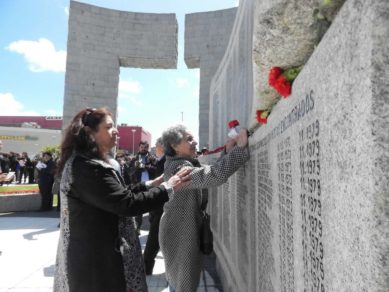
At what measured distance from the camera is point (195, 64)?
1416cm

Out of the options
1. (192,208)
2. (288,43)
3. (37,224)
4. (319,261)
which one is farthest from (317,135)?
(37,224)

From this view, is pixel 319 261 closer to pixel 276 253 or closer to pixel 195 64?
pixel 276 253

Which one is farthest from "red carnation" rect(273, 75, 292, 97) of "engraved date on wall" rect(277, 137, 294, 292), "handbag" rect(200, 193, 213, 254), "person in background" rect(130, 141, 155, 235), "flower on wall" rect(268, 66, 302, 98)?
"person in background" rect(130, 141, 155, 235)

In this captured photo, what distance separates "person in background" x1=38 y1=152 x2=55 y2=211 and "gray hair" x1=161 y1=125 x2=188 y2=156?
8979 mm

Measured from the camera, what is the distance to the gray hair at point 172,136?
3041 mm

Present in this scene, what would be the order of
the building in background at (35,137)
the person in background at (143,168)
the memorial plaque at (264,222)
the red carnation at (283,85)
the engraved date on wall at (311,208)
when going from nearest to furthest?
1. the engraved date on wall at (311,208)
2. the red carnation at (283,85)
3. the memorial plaque at (264,222)
4. the person in background at (143,168)
5. the building in background at (35,137)

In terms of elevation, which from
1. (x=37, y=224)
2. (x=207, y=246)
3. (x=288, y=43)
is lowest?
(x=37, y=224)

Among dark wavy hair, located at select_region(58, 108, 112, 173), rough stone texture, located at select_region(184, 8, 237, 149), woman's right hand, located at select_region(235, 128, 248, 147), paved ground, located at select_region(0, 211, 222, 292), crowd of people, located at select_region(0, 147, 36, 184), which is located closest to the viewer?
dark wavy hair, located at select_region(58, 108, 112, 173)

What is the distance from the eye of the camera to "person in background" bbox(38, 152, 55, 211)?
11055 millimetres

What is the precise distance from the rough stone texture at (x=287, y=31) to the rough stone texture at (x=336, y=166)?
6.3 inches

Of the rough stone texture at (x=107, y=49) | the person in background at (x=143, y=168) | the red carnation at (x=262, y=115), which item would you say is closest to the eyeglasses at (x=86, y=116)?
the red carnation at (x=262, y=115)

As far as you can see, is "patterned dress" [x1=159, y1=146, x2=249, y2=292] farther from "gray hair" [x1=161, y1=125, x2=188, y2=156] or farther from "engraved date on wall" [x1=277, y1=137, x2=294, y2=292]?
"engraved date on wall" [x1=277, y1=137, x2=294, y2=292]

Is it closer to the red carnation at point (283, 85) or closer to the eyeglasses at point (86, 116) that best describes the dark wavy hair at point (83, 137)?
the eyeglasses at point (86, 116)

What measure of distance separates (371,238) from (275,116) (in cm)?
120
